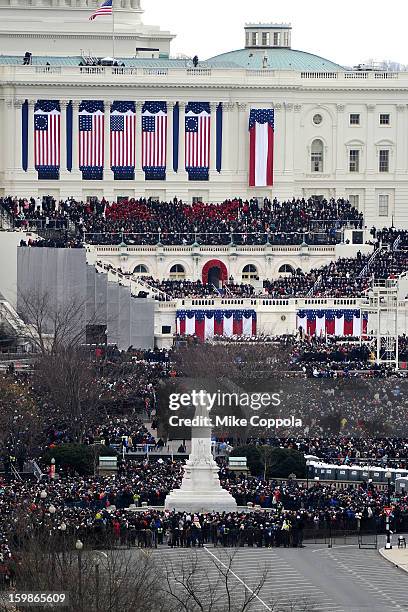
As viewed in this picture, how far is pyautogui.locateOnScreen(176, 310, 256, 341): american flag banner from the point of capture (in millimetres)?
191375

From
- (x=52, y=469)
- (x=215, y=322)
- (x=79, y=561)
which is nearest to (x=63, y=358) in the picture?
(x=52, y=469)

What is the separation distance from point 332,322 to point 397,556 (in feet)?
240

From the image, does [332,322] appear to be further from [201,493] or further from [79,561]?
[79,561]

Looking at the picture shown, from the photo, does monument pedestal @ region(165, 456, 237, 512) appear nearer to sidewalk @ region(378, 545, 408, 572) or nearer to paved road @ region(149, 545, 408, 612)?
paved road @ region(149, 545, 408, 612)

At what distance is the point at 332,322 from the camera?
192750 mm

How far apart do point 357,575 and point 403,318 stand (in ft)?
255

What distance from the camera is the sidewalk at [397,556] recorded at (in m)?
117

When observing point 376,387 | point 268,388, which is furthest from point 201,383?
point 376,387

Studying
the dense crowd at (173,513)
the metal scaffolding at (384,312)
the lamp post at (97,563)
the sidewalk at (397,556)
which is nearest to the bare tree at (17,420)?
the dense crowd at (173,513)

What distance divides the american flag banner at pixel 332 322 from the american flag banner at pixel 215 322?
8.96 ft

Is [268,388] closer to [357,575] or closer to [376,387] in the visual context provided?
[376,387]

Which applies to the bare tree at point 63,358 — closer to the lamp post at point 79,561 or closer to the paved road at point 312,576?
the paved road at point 312,576

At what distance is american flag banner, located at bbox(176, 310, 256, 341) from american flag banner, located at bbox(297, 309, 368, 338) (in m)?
2.73

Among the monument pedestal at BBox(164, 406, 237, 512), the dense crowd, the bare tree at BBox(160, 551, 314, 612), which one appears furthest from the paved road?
the monument pedestal at BBox(164, 406, 237, 512)
